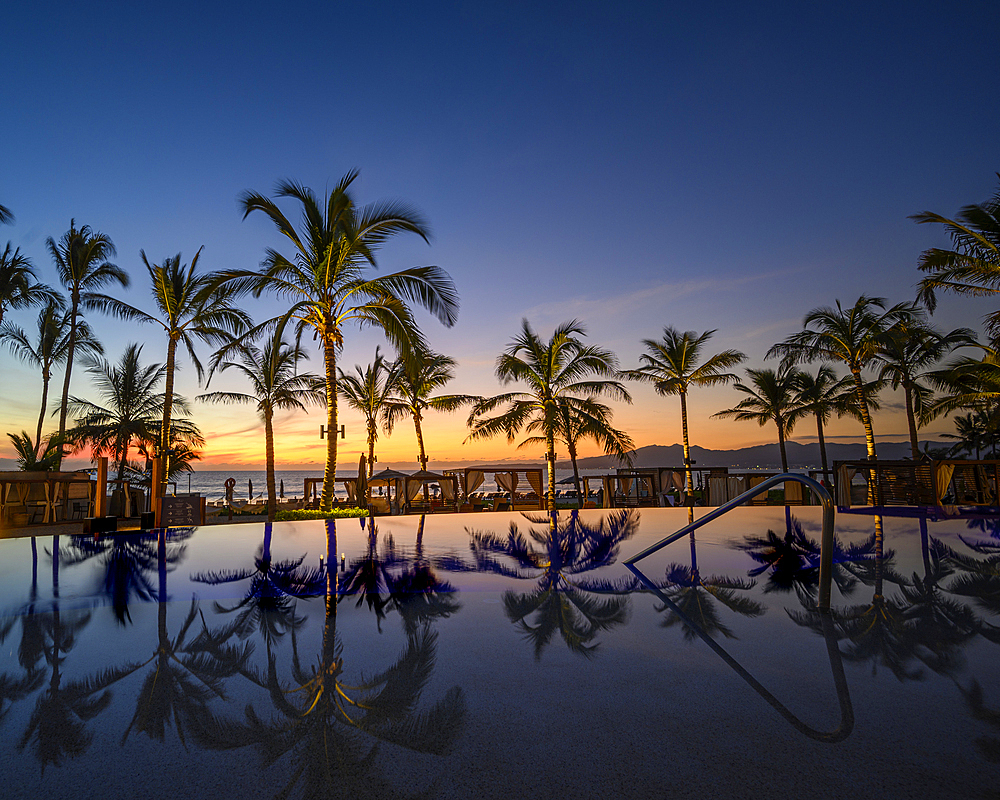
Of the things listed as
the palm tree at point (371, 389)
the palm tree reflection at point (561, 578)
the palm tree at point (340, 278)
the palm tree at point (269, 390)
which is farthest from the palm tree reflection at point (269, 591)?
the palm tree at point (371, 389)

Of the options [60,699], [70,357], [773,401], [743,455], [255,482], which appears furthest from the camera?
[743,455]

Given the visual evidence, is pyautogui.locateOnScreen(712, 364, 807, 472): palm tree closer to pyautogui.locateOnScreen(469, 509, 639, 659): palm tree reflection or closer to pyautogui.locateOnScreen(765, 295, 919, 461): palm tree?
pyautogui.locateOnScreen(765, 295, 919, 461): palm tree

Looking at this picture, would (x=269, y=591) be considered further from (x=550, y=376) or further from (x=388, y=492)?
(x=550, y=376)

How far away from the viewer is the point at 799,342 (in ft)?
69.4

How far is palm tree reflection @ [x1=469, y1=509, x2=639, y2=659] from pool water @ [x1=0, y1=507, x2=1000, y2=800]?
0.12ft

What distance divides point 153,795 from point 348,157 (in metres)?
13.3

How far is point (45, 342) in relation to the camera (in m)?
20.5

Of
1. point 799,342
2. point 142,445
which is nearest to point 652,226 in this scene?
point 799,342

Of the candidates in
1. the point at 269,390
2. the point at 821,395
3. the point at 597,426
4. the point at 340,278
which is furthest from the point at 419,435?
the point at 821,395

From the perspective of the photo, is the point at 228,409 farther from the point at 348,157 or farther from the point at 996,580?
the point at 996,580

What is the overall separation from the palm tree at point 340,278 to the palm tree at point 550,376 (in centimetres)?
596

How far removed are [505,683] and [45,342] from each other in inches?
1014

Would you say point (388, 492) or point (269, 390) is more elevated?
point (269, 390)

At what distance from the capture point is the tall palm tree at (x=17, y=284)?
52.5ft
